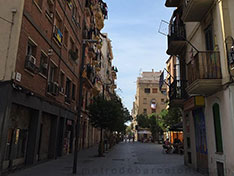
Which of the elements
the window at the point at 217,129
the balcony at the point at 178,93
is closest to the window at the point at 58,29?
the balcony at the point at 178,93

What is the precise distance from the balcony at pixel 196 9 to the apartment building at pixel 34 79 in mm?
5630

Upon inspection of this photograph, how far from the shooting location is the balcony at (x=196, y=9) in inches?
344

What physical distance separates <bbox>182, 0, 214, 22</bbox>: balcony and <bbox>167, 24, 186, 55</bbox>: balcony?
7.77 feet

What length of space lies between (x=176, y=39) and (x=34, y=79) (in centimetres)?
794

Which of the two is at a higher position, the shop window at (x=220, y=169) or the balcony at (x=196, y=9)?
the balcony at (x=196, y=9)

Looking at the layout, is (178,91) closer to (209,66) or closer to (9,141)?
(209,66)

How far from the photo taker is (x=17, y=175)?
29.7 feet

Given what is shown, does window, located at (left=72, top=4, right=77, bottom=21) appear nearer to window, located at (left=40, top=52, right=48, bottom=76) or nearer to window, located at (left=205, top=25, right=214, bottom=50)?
window, located at (left=40, top=52, right=48, bottom=76)

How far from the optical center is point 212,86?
26.6ft

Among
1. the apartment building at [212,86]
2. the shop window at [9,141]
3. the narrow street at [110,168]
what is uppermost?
the apartment building at [212,86]

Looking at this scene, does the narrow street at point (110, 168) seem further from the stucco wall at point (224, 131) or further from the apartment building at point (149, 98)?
the apartment building at point (149, 98)

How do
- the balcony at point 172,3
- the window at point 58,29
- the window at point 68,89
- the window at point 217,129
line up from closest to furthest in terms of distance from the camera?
1. the window at point 217,129
2. the balcony at point 172,3
3. the window at point 58,29
4. the window at point 68,89

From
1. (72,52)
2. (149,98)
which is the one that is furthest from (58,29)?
(149,98)

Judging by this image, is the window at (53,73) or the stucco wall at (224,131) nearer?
the stucco wall at (224,131)
